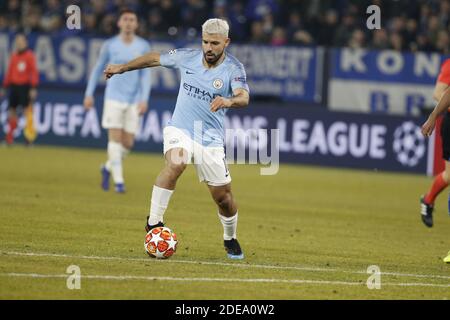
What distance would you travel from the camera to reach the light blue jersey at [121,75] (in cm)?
1781

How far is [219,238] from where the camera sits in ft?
43.1

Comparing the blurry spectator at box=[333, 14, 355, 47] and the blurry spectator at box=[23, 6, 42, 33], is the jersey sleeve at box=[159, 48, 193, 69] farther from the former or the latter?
the blurry spectator at box=[23, 6, 42, 33]

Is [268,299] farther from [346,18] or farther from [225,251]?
[346,18]

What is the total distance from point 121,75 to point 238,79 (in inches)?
281

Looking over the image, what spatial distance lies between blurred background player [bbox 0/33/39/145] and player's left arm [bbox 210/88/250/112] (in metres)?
16.5

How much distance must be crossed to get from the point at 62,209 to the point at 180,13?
14.6 metres

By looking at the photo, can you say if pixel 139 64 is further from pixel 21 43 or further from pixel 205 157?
pixel 21 43

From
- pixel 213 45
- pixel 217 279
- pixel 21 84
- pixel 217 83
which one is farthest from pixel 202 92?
pixel 21 84

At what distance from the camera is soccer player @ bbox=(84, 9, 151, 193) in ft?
58.4

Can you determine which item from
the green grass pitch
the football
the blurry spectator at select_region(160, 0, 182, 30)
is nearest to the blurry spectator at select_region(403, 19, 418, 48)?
the green grass pitch

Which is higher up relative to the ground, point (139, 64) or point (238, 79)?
point (139, 64)

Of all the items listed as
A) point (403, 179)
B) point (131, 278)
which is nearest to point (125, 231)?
point (131, 278)

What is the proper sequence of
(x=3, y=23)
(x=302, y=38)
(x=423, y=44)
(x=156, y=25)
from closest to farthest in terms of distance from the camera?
(x=423, y=44) < (x=302, y=38) < (x=156, y=25) < (x=3, y=23)

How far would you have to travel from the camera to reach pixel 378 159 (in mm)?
24781
